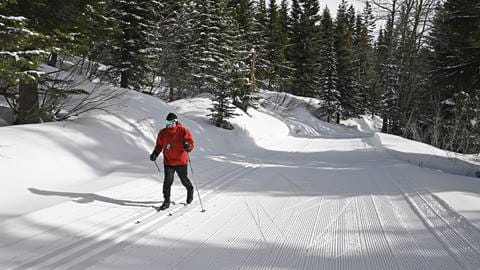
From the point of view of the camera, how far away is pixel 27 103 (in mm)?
10195

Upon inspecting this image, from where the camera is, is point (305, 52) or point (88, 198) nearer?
point (88, 198)

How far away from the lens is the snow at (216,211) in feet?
14.3

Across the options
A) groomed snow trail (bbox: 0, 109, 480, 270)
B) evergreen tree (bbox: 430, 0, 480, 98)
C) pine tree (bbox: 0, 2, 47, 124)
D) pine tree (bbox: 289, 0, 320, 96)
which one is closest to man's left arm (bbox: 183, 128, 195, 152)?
groomed snow trail (bbox: 0, 109, 480, 270)

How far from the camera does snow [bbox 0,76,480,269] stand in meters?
4.37

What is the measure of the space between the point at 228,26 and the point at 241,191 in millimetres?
25804

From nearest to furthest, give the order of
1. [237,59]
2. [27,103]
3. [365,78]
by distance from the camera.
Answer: [27,103] < [237,59] < [365,78]

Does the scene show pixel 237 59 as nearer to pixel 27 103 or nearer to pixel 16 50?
pixel 27 103

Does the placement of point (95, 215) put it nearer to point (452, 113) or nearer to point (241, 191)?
point (241, 191)

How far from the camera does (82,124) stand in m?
10.7

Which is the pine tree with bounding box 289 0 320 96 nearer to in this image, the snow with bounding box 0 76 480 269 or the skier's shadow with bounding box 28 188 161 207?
the snow with bounding box 0 76 480 269

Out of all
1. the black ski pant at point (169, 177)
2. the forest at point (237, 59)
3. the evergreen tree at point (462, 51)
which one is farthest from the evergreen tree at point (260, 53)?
the black ski pant at point (169, 177)

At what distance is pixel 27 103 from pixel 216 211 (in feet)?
23.0

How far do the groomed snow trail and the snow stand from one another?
0.02 meters

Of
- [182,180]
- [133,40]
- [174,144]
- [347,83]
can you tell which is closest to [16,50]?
[174,144]
